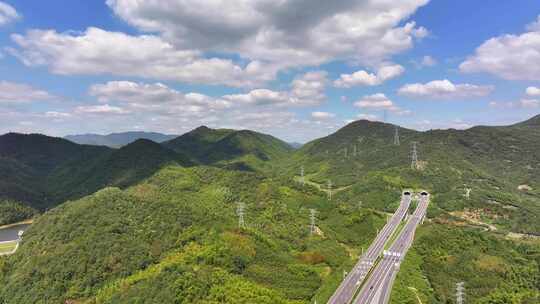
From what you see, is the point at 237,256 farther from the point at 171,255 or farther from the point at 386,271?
the point at 386,271

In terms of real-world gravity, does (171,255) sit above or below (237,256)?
below

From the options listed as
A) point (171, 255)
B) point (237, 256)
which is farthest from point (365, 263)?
point (171, 255)

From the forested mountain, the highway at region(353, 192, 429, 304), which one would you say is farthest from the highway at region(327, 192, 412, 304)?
Answer: the forested mountain

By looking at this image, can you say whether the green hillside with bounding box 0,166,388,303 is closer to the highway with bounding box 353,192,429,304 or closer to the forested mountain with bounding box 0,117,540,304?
the forested mountain with bounding box 0,117,540,304

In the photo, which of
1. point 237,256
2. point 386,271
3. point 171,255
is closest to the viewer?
point 237,256

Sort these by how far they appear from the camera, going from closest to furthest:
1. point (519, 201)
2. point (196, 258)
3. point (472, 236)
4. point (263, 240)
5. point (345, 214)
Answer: point (196, 258)
point (263, 240)
point (472, 236)
point (345, 214)
point (519, 201)

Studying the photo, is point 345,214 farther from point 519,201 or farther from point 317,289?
point 519,201

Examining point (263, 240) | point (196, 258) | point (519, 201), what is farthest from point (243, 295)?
point (519, 201)
